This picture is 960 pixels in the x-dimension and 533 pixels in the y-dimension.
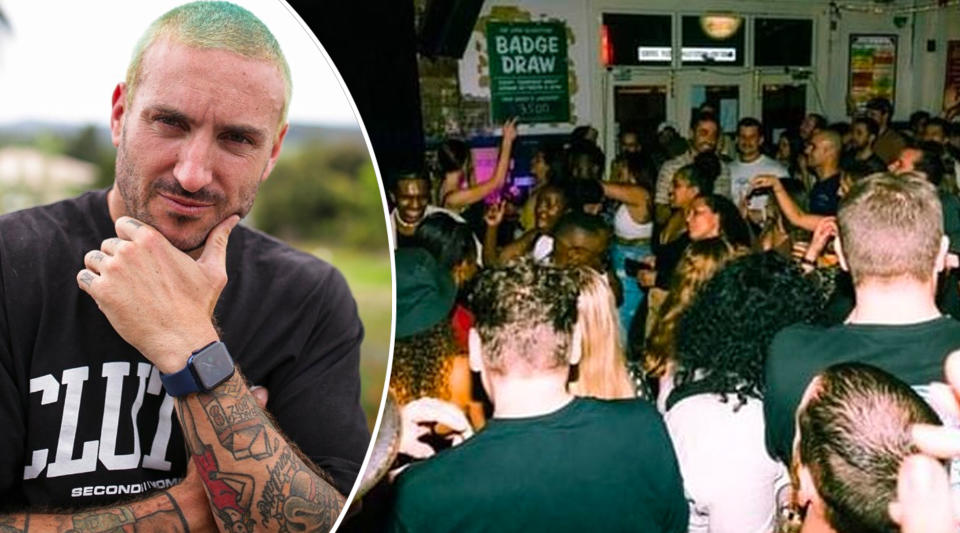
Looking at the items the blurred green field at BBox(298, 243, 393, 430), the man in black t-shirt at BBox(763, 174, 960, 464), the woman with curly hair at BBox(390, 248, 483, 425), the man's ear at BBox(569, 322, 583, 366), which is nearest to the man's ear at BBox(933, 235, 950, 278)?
the man in black t-shirt at BBox(763, 174, 960, 464)

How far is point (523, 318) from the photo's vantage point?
9.24 ft

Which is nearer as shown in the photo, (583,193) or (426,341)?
(426,341)

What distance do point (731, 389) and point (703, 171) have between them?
26.8 inches

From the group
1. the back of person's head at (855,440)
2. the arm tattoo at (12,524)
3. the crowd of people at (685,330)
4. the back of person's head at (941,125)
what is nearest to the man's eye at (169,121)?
the crowd of people at (685,330)

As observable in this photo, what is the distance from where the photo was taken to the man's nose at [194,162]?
82.4 inches

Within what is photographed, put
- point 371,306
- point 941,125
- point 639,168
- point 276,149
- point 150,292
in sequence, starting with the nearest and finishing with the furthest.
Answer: point 150,292, point 276,149, point 371,306, point 639,168, point 941,125

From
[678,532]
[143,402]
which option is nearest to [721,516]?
[678,532]

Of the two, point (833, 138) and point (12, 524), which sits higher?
point (833, 138)

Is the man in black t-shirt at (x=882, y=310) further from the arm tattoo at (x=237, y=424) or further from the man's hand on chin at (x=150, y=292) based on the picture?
the man's hand on chin at (x=150, y=292)

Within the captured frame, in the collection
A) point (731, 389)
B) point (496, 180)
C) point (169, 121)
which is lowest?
point (731, 389)

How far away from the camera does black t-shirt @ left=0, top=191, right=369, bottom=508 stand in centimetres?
212

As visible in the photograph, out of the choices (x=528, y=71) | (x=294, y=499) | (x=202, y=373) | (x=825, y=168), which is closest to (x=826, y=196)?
(x=825, y=168)

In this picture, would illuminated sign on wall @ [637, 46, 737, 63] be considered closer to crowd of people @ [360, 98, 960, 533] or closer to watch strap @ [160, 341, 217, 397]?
crowd of people @ [360, 98, 960, 533]

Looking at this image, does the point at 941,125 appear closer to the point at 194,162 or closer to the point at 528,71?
the point at 528,71
